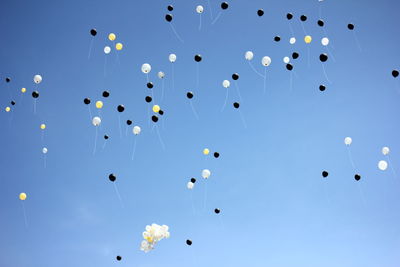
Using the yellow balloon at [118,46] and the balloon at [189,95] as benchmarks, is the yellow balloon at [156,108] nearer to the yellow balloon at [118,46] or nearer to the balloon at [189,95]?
the balloon at [189,95]

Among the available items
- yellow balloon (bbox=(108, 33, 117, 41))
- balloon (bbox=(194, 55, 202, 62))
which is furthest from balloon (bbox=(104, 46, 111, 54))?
balloon (bbox=(194, 55, 202, 62))

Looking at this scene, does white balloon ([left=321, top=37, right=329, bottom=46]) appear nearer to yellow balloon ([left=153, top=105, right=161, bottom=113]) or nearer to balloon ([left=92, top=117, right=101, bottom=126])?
yellow balloon ([left=153, top=105, right=161, bottom=113])

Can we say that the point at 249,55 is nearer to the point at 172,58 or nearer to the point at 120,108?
the point at 172,58

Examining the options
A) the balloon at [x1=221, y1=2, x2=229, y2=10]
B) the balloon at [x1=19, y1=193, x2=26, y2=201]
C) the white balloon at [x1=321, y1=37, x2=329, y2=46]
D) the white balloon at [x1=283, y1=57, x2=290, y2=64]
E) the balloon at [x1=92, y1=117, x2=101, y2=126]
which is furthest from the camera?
the balloon at [x1=19, y1=193, x2=26, y2=201]

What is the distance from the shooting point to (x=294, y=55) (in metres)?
7.01

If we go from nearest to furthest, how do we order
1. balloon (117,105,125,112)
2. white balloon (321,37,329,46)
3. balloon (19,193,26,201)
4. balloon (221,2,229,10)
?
balloon (221,2,229,10) < balloon (117,105,125,112) < white balloon (321,37,329,46) < balloon (19,193,26,201)

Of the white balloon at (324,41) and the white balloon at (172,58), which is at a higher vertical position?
the white balloon at (172,58)

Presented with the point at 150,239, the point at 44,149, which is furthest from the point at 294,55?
the point at 44,149

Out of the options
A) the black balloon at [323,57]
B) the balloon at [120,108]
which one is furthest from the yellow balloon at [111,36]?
the black balloon at [323,57]

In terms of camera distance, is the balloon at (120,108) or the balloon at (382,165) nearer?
the balloon at (120,108)

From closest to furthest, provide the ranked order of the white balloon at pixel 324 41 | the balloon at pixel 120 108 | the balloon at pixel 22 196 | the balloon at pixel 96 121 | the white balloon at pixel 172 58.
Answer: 1. the balloon at pixel 120 108
2. the balloon at pixel 96 121
3. the white balloon at pixel 324 41
4. the white balloon at pixel 172 58
5. the balloon at pixel 22 196

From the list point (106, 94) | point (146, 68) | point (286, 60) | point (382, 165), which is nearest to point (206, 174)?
point (146, 68)

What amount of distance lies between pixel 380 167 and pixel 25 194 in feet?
28.6

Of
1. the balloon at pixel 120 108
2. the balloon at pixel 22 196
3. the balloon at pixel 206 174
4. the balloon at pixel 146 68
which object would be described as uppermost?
the balloon at pixel 146 68
